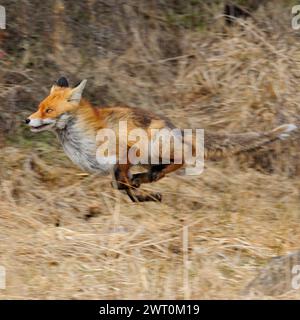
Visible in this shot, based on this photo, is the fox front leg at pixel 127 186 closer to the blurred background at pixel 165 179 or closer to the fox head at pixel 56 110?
the blurred background at pixel 165 179

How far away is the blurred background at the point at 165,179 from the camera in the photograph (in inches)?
291

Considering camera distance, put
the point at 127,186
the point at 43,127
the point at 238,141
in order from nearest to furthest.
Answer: the point at 43,127, the point at 127,186, the point at 238,141

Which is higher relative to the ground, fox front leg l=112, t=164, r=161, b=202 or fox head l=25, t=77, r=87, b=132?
fox head l=25, t=77, r=87, b=132

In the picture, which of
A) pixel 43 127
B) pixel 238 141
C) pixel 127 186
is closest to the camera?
pixel 43 127

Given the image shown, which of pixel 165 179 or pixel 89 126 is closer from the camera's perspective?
pixel 89 126

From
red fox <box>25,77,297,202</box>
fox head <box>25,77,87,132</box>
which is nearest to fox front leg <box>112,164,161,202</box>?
red fox <box>25,77,297,202</box>

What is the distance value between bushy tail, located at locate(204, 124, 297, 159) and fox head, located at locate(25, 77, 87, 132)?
1.29 metres

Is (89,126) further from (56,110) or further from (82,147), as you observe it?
(56,110)

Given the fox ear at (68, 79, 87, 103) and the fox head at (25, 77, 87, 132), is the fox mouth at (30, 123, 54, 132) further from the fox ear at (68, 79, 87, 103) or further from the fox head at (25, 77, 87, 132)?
the fox ear at (68, 79, 87, 103)

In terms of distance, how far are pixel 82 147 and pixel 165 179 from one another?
119 cm

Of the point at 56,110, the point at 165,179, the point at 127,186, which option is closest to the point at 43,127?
the point at 56,110

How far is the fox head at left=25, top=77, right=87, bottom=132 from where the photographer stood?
8133 millimetres

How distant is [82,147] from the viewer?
26.9ft

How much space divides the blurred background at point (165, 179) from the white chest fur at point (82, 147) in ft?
1.54
